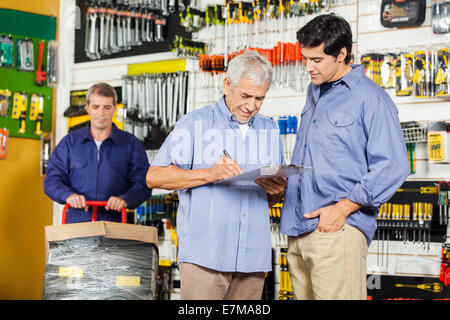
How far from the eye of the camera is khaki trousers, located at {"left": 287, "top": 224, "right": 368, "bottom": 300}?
7.92 ft

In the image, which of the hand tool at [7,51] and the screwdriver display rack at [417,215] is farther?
the hand tool at [7,51]

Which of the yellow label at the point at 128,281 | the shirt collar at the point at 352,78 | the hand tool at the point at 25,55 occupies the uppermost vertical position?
the hand tool at the point at 25,55

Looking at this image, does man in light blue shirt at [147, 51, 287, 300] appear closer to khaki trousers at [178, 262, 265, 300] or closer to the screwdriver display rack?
khaki trousers at [178, 262, 265, 300]

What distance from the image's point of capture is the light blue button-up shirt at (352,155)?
94.5 inches

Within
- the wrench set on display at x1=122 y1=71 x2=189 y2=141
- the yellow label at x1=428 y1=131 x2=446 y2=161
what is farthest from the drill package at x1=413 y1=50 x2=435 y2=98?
the wrench set on display at x1=122 y1=71 x2=189 y2=141

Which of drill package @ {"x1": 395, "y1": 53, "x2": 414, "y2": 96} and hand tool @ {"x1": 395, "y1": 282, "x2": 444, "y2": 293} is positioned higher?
drill package @ {"x1": 395, "y1": 53, "x2": 414, "y2": 96}

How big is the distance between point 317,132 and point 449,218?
7.00 ft

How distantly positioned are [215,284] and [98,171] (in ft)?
6.41

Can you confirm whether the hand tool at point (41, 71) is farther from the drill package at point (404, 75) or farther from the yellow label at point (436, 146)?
the yellow label at point (436, 146)

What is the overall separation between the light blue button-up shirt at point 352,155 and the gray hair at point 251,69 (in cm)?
26

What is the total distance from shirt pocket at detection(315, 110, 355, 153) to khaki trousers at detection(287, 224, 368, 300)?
1.03ft

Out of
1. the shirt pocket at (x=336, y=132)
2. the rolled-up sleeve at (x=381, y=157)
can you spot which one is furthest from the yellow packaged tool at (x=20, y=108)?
the rolled-up sleeve at (x=381, y=157)
